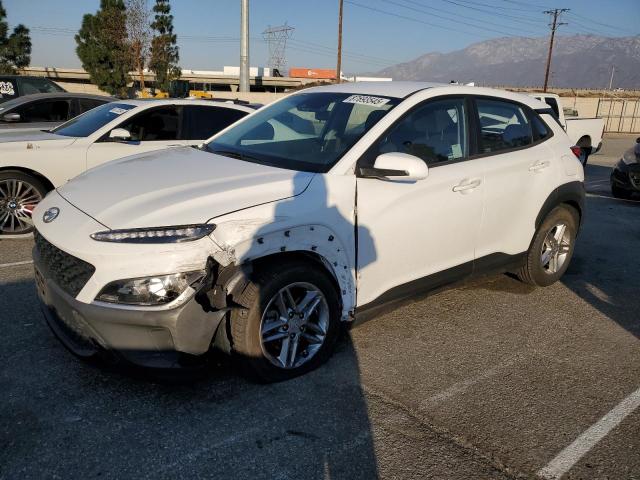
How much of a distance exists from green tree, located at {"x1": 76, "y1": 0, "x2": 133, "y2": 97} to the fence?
3346cm

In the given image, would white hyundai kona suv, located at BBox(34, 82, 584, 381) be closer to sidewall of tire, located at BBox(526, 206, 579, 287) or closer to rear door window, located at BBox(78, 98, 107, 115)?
sidewall of tire, located at BBox(526, 206, 579, 287)

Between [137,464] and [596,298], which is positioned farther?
[596,298]

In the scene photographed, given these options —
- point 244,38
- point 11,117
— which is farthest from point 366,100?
point 244,38

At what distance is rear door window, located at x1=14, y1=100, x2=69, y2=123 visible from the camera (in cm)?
845

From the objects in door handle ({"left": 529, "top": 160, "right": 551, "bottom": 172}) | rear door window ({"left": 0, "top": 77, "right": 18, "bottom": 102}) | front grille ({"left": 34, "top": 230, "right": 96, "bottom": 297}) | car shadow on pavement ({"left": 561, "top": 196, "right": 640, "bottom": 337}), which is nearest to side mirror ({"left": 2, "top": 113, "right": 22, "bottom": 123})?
rear door window ({"left": 0, "top": 77, "right": 18, "bottom": 102})

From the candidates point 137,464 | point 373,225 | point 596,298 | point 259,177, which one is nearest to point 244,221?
point 259,177

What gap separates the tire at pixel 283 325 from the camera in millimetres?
2881

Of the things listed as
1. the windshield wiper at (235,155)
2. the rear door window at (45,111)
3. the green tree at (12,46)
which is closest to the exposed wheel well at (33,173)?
the rear door window at (45,111)

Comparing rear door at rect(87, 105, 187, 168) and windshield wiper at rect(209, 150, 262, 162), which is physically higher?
windshield wiper at rect(209, 150, 262, 162)

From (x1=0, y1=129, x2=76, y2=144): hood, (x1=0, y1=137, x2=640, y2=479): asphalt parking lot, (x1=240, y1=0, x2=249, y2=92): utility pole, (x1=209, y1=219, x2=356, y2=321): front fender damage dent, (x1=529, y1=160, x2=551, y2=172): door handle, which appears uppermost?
(x1=240, y1=0, x2=249, y2=92): utility pole

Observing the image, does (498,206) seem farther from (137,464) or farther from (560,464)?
(137,464)

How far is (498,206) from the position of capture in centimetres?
415

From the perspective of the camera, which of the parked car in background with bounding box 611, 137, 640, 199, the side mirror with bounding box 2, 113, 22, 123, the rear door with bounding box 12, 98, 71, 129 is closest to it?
the side mirror with bounding box 2, 113, 22, 123

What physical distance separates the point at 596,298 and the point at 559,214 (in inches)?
32.6
